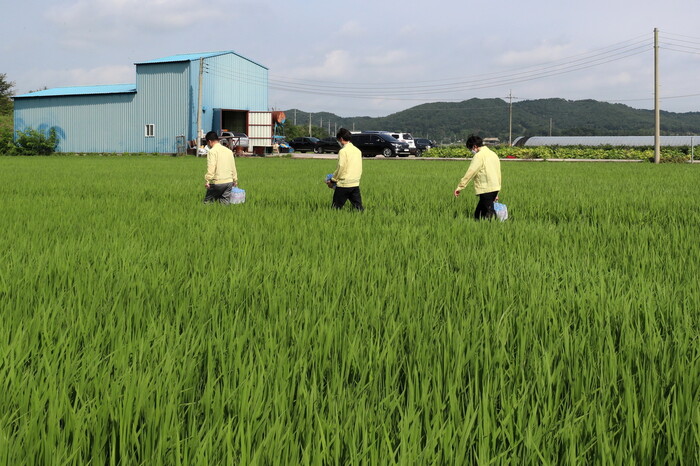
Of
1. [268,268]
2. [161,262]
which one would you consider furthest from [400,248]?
[161,262]

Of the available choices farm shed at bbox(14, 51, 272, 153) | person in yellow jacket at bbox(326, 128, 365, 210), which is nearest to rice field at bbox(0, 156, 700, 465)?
person in yellow jacket at bbox(326, 128, 365, 210)

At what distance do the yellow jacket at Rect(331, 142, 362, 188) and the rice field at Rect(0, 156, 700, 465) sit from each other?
277 cm

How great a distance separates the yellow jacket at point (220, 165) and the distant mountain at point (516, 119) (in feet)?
467

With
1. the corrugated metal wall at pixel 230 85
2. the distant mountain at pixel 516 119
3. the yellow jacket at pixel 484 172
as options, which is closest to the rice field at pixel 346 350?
the yellow jacket at pixel 484 172

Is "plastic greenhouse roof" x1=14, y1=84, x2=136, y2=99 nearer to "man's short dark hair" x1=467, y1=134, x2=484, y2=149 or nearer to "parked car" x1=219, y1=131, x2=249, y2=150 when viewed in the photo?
"parked car" x1=219, y1=131, x2=249, y2=150

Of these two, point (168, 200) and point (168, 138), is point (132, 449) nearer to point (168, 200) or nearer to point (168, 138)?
point (168, 200)

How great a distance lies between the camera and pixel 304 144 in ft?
155

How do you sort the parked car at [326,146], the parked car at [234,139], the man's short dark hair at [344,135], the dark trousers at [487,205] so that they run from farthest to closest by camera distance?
1. the parked car at [326,146]
2. the parked car at [234,139]
3. the man's short dark hair at [344,135]
4. the dark trousers at [487,205]

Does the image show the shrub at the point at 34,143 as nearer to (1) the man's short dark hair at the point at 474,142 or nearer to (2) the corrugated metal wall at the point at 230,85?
(2) the corrugated metal wall at the point at 230,85

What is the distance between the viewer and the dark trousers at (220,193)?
991 cm

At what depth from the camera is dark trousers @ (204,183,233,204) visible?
9.91 meters

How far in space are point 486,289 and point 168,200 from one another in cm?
784

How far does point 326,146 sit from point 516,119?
127m

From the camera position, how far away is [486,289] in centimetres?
393
